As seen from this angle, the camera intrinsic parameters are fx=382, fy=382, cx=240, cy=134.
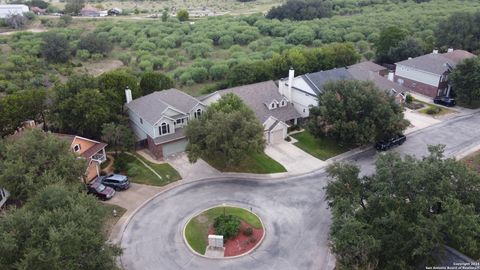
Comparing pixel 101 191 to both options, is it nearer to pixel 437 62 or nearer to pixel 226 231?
pixel 226 231

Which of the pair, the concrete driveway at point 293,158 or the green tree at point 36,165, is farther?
the concrete driveway at point 293,158

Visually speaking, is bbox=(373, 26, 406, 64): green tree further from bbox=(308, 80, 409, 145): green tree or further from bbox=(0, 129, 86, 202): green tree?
bbox=(0, 129, 86, 202): green tree

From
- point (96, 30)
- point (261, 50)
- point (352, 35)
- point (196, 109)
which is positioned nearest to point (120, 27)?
point (96, 30)

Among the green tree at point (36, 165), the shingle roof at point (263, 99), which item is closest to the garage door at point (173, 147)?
the shingle roof at point (263, 99)

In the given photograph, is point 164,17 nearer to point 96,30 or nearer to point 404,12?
point 96,30

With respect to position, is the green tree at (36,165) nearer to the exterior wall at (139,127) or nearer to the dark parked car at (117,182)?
the dark parked car at (117,182)

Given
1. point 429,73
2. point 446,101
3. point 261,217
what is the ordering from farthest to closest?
point 429,73 → point 446,101 → point 261,217

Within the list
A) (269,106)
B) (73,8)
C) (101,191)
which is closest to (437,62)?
(269,106)
